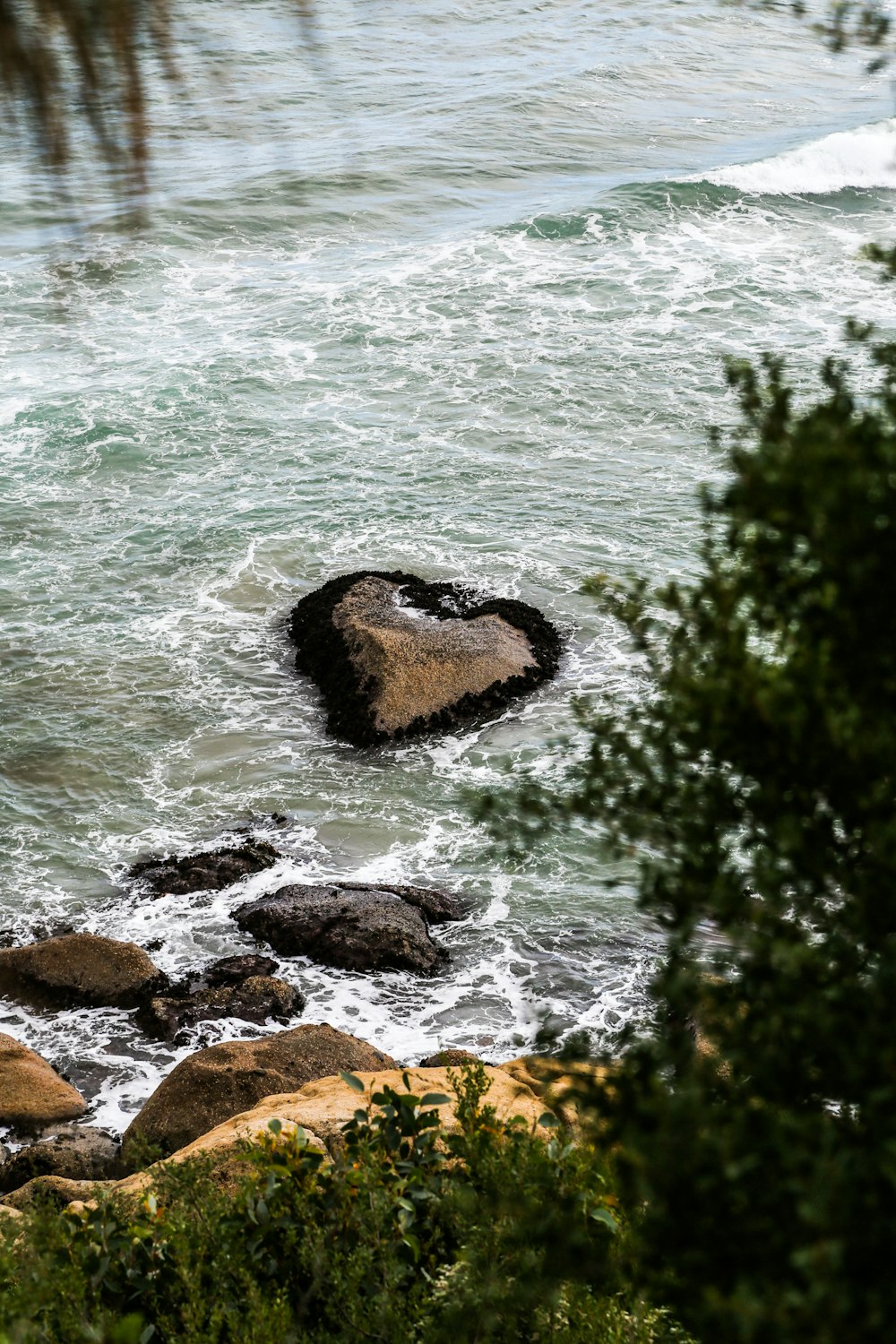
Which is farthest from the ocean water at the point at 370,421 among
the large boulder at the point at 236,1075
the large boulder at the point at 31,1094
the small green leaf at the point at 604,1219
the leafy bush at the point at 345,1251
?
the small green leaf at the point at 604,1219

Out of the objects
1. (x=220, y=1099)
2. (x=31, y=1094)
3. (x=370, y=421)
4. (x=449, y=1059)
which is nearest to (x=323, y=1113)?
(x=449, y=1059)

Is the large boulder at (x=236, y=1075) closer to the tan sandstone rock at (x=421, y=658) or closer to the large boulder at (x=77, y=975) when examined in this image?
the large boulder at (x=77, y=975)

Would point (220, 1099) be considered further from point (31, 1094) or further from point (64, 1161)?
point (31, 1094)

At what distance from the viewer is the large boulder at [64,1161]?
381 inches

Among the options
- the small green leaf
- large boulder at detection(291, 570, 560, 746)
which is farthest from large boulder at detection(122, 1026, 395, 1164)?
large boulder at detection(291, 570, 560, 746)

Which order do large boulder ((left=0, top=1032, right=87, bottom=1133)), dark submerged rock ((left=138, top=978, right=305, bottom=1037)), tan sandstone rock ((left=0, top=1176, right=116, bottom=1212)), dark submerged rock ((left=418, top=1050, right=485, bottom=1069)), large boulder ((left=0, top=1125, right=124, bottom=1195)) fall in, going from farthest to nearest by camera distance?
dark submerged rock ((left=138, top=978, right=305, bottom=1037)), large boulder ((left=0, top=1032, right=87, bottom=1133)), dark submerged rock ((left=418, top=1050, right=485, bottom=1069)), large boulder ((left=0, top=1125, right=124, bottom=1195)), tan sandstone rock ((left=0, top=1176, right=116, bottom=1212))

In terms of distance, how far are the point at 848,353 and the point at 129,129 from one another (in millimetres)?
24861

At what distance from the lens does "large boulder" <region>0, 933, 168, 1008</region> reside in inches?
473

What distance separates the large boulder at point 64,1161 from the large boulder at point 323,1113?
→ 4.84 ft

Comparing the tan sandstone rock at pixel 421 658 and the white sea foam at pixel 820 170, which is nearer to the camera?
the tan sandstone rock at pixel 421 658

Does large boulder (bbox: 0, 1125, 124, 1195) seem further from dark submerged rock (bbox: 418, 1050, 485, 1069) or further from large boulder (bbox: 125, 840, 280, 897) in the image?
large boulder (bbox: 125, 840, 280, 897)

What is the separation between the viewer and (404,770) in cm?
1529

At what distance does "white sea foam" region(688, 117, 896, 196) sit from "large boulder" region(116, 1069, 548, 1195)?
30737mm

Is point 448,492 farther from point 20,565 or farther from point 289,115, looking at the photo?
point 289,115
